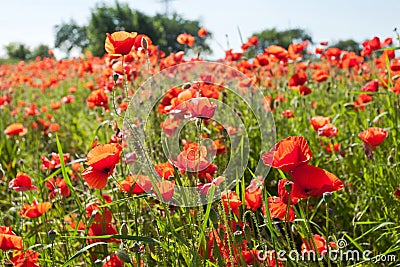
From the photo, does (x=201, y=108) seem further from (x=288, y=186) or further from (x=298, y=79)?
(x=298, y=79)

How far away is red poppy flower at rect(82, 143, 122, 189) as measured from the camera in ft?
3.88

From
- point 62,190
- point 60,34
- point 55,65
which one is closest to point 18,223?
point 62,190

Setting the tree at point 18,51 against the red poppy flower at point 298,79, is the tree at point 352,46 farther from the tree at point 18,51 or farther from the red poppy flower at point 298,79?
the tree at point 18,51

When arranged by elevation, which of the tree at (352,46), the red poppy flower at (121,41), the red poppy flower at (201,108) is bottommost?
the tree at (352,46)

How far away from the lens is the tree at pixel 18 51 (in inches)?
1150

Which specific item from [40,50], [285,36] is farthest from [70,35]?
[285,36]

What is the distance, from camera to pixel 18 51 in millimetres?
29297

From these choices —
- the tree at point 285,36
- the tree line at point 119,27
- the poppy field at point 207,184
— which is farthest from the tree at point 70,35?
the poppy field at point 207,184

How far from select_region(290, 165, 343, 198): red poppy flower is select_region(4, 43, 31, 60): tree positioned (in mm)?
30016

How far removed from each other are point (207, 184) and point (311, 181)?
30cm

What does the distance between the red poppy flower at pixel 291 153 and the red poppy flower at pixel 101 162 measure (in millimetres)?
383

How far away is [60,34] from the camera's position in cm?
2734

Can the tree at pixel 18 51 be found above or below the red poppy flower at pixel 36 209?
above

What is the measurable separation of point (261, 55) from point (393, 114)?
2.84 ft
